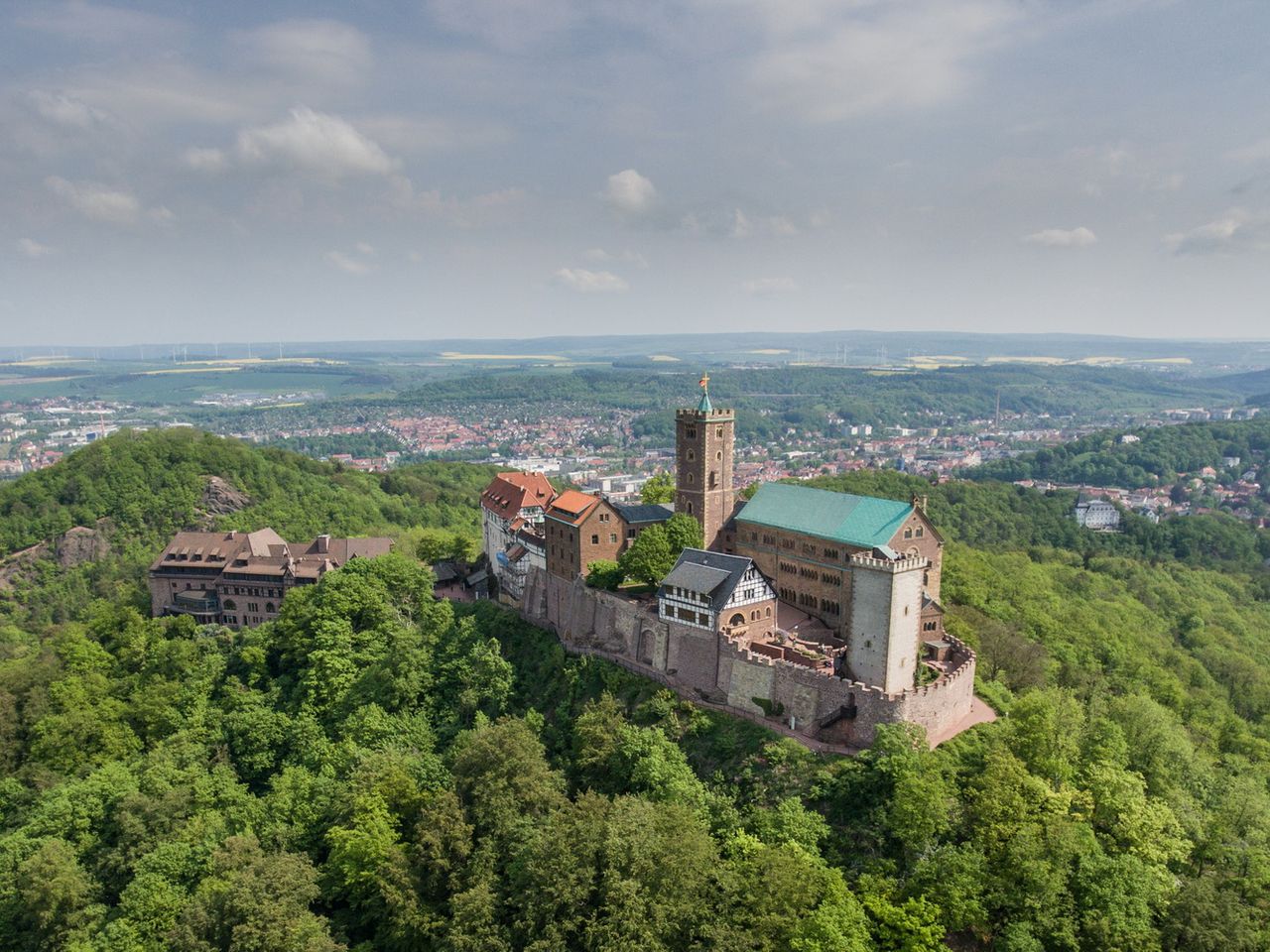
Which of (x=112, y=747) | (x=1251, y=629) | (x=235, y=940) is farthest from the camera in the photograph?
(x=1251, y=629)

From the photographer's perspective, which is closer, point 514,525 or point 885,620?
point 885,620

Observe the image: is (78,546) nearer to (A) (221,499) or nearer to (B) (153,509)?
(B) (153,509)

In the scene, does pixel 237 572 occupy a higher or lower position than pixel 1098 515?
higher

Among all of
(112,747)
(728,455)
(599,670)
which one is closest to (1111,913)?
(599,670)

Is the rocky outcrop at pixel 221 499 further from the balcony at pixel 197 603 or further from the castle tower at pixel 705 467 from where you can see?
the castle tower at pixel 705 467

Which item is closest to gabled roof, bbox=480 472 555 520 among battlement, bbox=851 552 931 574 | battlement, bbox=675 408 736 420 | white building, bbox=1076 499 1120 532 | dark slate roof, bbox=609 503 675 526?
dark slate roof, bbox=609 503 675 526

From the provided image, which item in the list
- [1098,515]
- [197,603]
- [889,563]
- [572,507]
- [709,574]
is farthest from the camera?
[1098,515]

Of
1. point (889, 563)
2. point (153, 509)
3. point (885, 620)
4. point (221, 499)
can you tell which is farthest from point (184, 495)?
point (889, 563)

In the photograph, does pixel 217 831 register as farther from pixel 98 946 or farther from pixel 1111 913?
pixel 1111 913

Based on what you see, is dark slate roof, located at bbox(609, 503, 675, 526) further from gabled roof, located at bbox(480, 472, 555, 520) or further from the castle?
gabled roof, located at bbox(480, 472, 555, 520)
